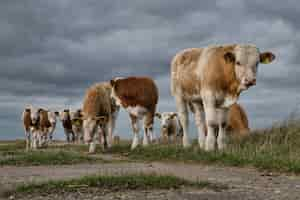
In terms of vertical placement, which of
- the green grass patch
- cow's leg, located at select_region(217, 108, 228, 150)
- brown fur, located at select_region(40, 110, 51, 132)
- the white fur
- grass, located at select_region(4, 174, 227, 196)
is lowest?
grass, located at select_region(4, 174, 227, 196)

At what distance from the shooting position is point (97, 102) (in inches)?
746

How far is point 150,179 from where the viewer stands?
7.16 meters

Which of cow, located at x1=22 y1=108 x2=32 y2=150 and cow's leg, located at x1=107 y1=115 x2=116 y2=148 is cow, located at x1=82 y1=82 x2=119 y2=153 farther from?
cow, located at x1=22 y1=108 x2=32 y2=150

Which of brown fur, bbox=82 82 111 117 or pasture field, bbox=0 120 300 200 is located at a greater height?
brown fur, bbox=82 82 111 117

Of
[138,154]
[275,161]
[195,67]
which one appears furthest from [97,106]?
[275,161]

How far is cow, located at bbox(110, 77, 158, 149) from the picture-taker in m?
18.4

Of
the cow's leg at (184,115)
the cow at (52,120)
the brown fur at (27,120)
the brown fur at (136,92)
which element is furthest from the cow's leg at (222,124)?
the cow at (52,120)

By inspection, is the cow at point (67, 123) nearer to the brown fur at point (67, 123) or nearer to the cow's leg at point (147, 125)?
the brown fur at point (67, 123)

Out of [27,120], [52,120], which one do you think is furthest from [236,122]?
[52,120]

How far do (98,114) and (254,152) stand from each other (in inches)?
320

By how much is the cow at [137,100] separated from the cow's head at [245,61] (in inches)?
227

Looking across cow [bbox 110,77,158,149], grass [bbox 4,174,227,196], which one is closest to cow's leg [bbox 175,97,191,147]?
cow [bbox 110,77,158,149]

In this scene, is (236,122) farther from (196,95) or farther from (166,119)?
(166,119)

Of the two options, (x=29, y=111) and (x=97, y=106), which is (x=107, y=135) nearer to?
(x=97, y=106)
